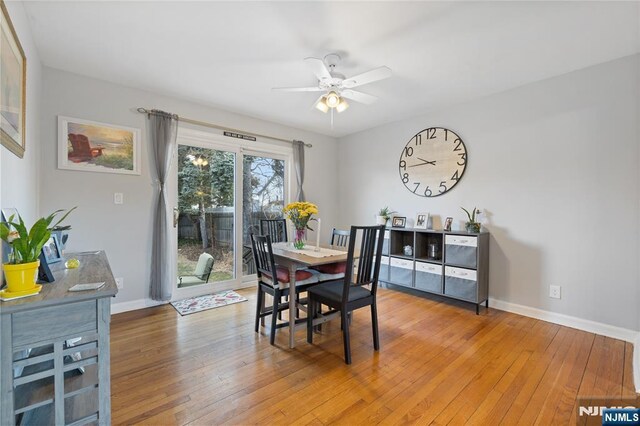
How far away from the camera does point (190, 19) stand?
6.74 feet

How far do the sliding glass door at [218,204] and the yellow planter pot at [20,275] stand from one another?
7.22 ft

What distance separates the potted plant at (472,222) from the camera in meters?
3.30

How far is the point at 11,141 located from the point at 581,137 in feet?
14.6

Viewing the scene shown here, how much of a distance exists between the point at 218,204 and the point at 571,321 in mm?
4266

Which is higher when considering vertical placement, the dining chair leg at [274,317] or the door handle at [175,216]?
the door handle at [175,216]

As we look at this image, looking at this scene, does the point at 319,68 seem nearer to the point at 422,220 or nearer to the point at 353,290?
the point at 353,290

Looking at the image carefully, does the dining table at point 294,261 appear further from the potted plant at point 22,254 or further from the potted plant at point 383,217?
the potted plant at point 383,217

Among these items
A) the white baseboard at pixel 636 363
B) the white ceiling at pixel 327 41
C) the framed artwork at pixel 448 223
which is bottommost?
the white baseboard at pixel 636 363

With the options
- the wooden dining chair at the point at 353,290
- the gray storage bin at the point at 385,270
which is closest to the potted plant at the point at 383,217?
the gray storage bin at the point at 385,270

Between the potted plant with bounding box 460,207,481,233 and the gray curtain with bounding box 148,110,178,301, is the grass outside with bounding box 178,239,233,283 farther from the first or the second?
the potted plant with bounding box 460,207,481,233

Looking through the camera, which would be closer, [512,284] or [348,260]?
[348,260]

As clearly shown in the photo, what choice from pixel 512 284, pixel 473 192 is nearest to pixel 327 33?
pixel 473 192

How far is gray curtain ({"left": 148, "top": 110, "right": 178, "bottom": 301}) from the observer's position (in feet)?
10.7

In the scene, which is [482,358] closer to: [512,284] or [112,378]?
[512,284]
